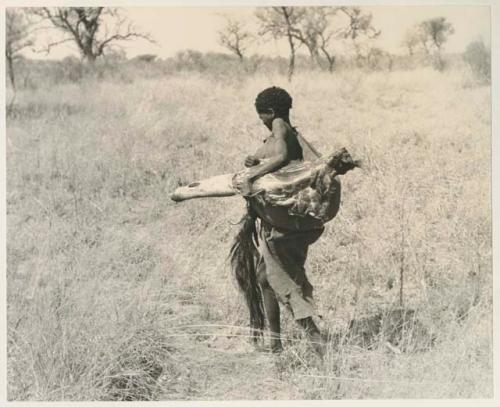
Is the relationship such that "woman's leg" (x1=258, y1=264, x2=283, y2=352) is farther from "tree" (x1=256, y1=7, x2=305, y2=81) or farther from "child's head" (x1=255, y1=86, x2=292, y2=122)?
"tree" (x1=256, y1=7, x2=305, y2=81)

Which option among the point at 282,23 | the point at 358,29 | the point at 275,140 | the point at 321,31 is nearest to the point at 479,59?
the point at 358,29

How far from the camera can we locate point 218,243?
4.84 meters

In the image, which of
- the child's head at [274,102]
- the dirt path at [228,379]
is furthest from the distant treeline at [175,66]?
the dirt path at [228,379]

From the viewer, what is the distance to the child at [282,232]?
3.32 m

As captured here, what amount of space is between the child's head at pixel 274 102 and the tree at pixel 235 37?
159 cm

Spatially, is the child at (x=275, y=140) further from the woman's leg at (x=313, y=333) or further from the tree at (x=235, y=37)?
the tree at (x=235, y=37)

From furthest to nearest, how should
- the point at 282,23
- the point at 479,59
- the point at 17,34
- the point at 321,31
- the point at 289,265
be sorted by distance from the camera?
1. the point at 282,23
2. the point at 321,31
3. the point at 17,34
4. the point at 479,59
5. the point at 289,265

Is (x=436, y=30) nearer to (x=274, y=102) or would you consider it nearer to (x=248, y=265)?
(x=274, y=102)

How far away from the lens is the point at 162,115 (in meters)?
6.06

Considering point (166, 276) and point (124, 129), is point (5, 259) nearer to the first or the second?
point (166, 276)

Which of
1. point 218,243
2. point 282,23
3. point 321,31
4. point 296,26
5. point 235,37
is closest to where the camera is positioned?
point 218,243

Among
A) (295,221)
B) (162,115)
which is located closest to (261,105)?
(295,221)

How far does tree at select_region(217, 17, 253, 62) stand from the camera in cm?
500

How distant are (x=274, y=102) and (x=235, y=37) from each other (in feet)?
7.17
